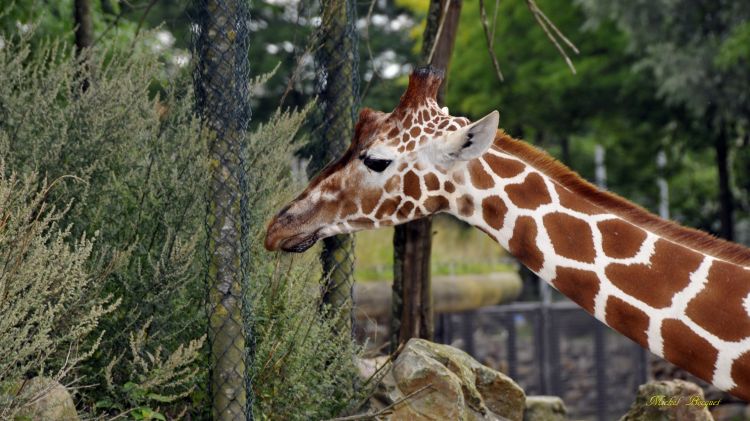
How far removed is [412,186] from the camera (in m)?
5.67

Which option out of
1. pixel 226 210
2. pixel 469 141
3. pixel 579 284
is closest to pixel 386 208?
pixel 469 141

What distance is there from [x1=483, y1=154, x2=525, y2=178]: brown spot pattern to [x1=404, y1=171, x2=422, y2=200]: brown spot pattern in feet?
1.23

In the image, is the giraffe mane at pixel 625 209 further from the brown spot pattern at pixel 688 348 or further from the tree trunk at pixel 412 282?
the tree trunk at pixel 412 282

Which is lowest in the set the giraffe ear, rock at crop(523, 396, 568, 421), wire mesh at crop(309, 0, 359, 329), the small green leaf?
rock at crop(523, 396, 568, 421)

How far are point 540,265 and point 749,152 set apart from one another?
63.3 feet

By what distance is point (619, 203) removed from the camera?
555 cm

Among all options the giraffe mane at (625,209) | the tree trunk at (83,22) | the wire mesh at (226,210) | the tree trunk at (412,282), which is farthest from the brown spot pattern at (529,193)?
the tree trunk at (83,22)

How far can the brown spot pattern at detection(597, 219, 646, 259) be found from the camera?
5391 millimetres

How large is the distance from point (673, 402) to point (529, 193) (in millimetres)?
2823

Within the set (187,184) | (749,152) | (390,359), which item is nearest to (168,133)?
(187,184)

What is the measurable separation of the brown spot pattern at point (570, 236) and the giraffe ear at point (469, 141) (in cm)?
51

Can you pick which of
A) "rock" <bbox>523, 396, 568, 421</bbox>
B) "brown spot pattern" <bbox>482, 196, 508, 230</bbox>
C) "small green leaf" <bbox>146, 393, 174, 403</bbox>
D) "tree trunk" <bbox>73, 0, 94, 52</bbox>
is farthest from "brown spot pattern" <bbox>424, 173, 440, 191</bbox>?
"tree trunk" <bbox>73, 0, 94, 52</bbox>

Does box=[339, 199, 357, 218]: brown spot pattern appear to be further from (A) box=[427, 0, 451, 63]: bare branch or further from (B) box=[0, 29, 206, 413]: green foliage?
(A) box=[427, 0, 451, 63]: bare branch

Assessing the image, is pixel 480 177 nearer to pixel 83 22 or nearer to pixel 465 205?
pixel 465 205
